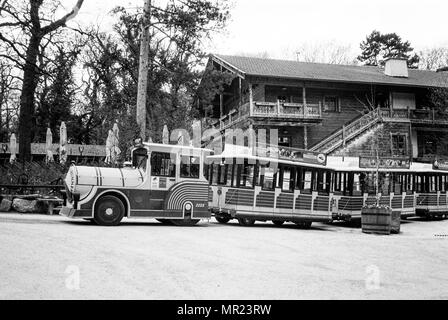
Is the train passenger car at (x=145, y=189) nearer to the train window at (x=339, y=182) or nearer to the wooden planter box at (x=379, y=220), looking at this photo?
the wooden planter box at (x=379, y=220)

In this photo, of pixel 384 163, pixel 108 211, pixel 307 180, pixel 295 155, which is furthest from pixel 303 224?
pixel 108 211

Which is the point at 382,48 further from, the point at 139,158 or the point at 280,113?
the point at 139,158

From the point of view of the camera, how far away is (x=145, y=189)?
43.7ft

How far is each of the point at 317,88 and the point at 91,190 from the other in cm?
2489

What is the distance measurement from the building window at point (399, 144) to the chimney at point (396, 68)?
19.6 ft

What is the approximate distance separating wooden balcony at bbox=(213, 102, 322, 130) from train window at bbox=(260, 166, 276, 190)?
14.1 metres

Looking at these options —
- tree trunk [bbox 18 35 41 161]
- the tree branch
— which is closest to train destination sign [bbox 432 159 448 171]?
the tree branch

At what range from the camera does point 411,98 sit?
119 ft

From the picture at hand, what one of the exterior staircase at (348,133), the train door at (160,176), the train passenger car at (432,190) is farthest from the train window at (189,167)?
the exterior staircase at (348,133)

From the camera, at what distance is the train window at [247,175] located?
16.2 metres
